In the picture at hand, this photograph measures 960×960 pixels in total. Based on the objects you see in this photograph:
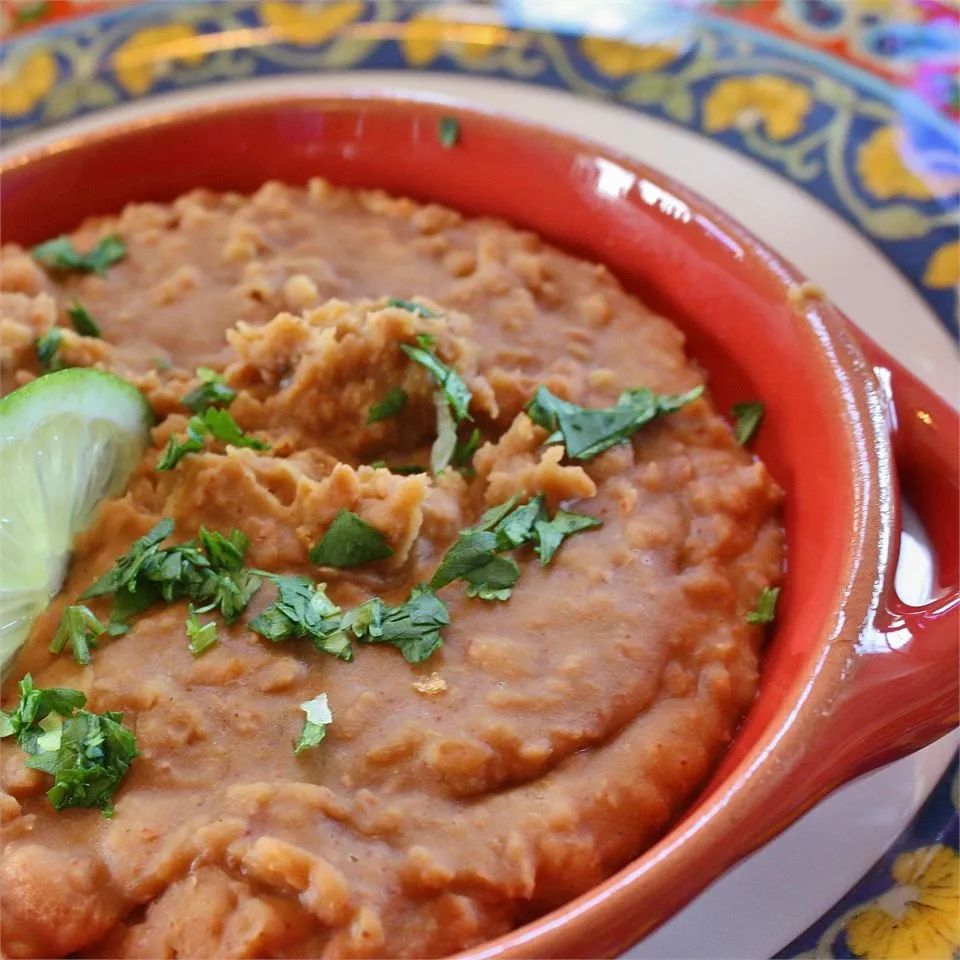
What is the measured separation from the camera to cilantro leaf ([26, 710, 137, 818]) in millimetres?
2123

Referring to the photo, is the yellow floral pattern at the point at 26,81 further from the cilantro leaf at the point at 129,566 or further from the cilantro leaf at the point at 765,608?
the cilantro leaf at the point at 765,608

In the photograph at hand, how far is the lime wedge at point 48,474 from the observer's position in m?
2.39

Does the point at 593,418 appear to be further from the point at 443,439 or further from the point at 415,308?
the point at 415,308

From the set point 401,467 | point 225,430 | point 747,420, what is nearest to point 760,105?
point 747,420

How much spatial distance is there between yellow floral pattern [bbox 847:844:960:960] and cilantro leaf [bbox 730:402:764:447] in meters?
1.04

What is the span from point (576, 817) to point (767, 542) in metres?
0.85

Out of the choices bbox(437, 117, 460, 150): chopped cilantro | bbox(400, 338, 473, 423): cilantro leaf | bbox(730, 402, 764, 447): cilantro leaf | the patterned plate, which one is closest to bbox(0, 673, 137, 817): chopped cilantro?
bbox(400, 338, 473, 423): cilantro leaf

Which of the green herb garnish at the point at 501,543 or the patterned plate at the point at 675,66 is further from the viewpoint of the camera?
the patterned plate at the point at 675,66

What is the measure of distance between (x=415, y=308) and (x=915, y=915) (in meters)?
1.73

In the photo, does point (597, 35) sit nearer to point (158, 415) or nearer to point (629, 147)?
point (629, 147)

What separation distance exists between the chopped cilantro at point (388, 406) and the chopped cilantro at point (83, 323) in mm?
827

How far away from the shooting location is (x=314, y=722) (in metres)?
2.20

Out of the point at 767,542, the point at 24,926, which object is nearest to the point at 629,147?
the point at 767,542

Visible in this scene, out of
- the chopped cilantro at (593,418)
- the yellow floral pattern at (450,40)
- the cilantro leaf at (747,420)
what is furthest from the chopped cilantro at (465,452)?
the yellow floral pattern at (450,40)
